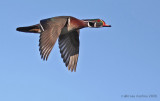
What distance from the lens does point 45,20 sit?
15070 mm

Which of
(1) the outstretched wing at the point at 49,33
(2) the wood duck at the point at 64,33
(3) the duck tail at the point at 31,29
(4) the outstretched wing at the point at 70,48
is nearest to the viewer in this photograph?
(1) the outstretched wing at the point at 49,33

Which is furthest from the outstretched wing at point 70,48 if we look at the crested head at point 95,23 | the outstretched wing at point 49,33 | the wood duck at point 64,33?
the outstretched wing at point 49,33

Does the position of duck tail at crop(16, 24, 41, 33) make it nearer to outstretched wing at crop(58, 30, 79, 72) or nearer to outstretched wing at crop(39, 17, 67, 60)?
outstretched wing at crop(39, 17, 67, 60)

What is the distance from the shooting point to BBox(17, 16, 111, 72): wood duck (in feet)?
44.9

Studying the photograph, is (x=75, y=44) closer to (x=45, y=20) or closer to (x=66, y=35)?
(x=66, y=35)

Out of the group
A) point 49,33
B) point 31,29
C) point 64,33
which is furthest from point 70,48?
point 49,33

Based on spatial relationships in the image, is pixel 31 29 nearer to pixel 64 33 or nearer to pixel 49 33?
pixel 64 33

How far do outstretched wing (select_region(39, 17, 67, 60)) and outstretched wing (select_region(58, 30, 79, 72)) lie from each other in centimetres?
199

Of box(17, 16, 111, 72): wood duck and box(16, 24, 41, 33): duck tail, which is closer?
box(17, 16, 111, 72): wood duck

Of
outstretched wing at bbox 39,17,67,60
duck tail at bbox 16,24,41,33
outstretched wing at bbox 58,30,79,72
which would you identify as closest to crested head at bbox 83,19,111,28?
outstretched wing at bbox 58,30,79,72

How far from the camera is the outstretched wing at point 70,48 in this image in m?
16.8

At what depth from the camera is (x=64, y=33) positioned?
15.7 meters

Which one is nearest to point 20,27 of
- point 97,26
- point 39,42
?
point 39,42

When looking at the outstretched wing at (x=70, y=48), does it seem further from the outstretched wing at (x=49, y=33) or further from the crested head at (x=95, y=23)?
the outstretched wing at (x=49, y=33)
